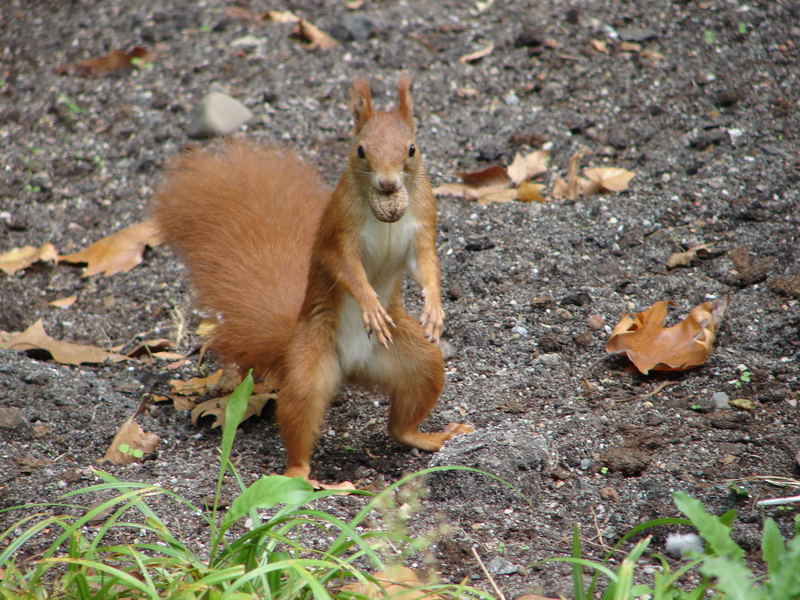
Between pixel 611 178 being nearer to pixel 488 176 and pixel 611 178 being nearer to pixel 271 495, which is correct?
pixel 488 176

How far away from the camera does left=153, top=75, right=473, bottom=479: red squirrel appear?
8.79ft

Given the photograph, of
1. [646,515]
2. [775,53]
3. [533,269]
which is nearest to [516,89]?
[775,53]

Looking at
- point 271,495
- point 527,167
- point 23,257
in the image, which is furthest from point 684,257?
point 23,257

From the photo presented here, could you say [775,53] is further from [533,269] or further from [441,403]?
[441,403]

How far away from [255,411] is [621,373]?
1.15m

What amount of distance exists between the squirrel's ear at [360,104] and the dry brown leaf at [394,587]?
1195 millimetres

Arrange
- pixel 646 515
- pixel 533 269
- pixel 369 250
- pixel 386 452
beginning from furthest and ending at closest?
pixel 533 269 → pixel 386 452 → pixel 369 250 → pixel 646 515

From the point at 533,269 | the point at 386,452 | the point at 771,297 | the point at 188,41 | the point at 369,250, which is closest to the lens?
the point at 369,250

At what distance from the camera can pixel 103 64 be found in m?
5.38

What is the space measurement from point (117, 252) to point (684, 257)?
2.24m

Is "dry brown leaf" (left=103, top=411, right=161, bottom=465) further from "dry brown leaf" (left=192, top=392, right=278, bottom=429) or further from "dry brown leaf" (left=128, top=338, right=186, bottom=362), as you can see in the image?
"dry brown leaf" (left=128, top=338, right=186, bottom=362)

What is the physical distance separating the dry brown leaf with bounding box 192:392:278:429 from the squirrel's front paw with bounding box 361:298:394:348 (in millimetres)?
645

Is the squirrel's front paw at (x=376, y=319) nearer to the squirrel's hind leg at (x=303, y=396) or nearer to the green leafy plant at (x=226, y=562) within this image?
the squirrel's hind leg at (x=303, y=396)

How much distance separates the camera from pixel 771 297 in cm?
325
